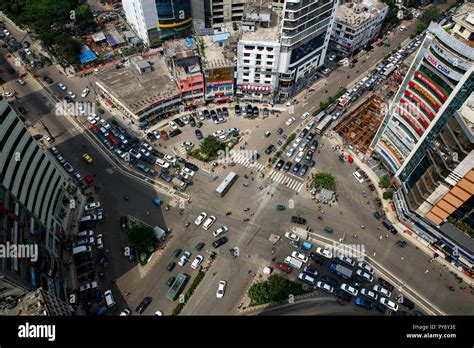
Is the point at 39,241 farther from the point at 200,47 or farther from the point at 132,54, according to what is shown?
the point at 132,54

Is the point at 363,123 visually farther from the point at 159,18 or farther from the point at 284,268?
the point at 159,18

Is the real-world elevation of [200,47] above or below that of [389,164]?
above

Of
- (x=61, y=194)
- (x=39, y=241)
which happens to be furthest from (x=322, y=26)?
(x=39, y=241)

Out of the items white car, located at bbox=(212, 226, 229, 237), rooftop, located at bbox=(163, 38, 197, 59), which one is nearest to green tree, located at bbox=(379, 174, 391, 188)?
white car, located at bbox=(212, 226, 229, 237)

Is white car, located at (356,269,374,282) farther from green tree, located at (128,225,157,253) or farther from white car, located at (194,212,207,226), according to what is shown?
green tree, located at (128,225,157,253)

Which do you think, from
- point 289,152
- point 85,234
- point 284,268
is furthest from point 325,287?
point 85,234
